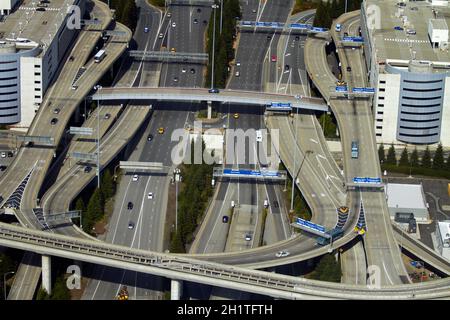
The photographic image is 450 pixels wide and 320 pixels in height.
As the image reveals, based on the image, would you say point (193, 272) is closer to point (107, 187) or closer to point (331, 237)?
point (331, 237)

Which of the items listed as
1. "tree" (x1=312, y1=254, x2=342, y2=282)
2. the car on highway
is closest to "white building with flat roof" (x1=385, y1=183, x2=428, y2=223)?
"tree" (x1=312, y1=254, x2=342, y2=282)

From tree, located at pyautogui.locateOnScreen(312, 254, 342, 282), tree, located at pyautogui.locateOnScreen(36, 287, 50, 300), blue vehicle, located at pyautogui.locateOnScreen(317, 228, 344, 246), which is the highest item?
blue vehicle, located at pyautogui.locateOnScreen(317, 228, 344, 246)

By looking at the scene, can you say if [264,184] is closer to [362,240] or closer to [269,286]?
[362,240]

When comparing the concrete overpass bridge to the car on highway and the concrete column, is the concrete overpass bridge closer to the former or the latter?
the concrete column

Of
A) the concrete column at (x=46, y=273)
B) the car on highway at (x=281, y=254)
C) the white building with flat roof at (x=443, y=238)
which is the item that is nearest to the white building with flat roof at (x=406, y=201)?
the white building with flat roof at (x=443, y=238)

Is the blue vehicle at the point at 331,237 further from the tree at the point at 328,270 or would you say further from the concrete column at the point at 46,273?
the concrete column at the point at 46,273

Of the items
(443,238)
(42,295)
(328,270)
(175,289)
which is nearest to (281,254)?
(328,270)
